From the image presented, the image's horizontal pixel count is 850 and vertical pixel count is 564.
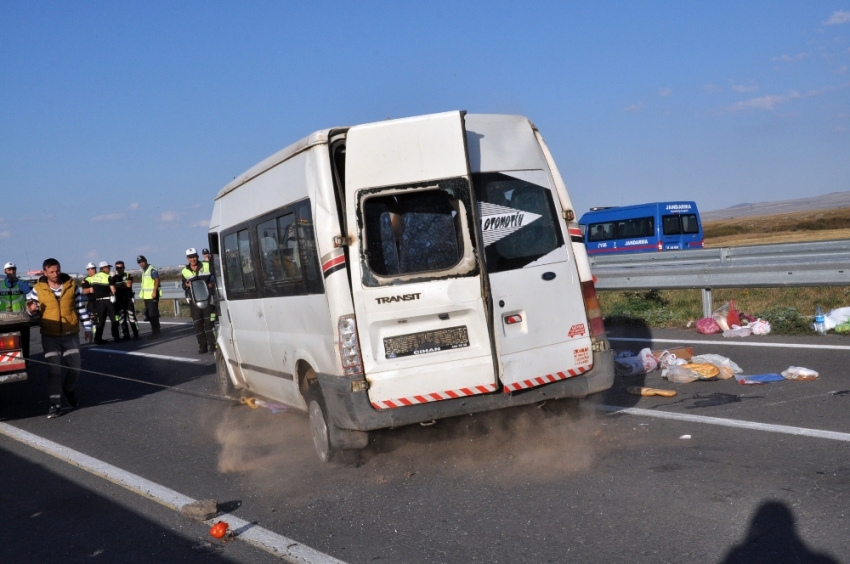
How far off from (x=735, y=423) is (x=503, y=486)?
220 centimetres

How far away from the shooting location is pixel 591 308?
654cm

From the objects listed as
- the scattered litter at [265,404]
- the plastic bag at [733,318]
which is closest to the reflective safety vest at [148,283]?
the scattered litter at [265,404]

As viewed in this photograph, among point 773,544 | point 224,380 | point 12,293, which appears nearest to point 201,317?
point 12,293

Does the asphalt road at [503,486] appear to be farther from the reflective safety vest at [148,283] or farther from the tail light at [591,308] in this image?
the reflective safety vest at [148,283]

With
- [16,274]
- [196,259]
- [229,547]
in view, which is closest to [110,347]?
[196,259]

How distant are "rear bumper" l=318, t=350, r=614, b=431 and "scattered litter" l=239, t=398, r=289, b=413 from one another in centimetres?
235

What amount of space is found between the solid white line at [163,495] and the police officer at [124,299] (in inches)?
440

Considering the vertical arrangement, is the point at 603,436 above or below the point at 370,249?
below

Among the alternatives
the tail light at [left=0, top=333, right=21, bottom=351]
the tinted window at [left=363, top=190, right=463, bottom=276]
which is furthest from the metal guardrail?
the tail light at [left=0, top=333, right=21, bottom=351]

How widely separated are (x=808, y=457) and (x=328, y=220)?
11.7 ft

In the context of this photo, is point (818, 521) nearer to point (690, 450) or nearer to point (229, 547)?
point (690, 450)

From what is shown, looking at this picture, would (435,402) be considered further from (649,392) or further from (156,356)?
(156,356)

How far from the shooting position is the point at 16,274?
47.2ft

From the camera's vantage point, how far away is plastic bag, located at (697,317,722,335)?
1175 centimetres
